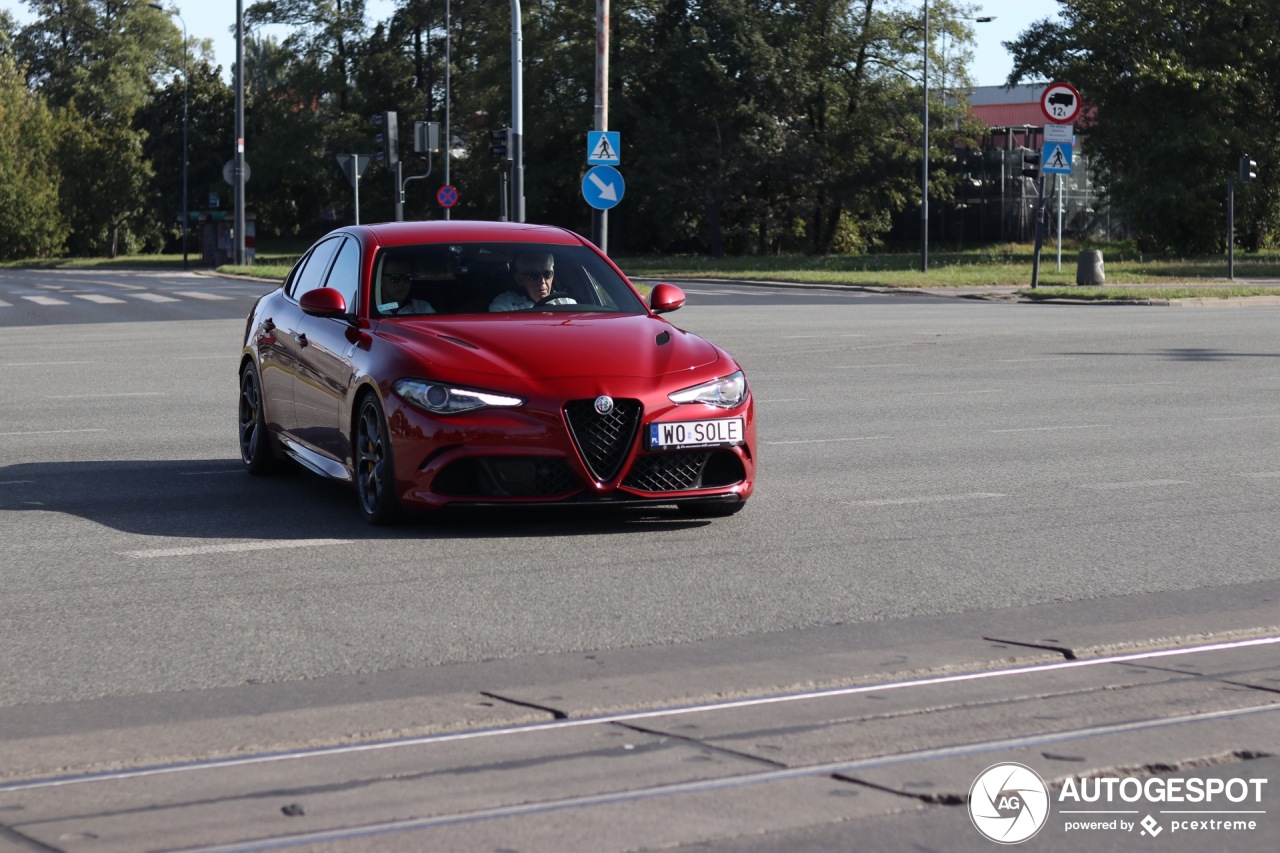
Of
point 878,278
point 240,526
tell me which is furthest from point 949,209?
point 240,526

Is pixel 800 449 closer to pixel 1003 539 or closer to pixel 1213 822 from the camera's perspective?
pixel 1003 539

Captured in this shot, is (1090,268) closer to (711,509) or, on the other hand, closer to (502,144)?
(502,144)

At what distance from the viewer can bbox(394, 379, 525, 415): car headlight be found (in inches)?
321

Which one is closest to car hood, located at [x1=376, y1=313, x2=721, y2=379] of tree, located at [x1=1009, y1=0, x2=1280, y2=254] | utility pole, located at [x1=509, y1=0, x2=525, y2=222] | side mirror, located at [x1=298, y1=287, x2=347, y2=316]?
side mirror, located at [x1=298, y1=287, x2=347, y2=316]

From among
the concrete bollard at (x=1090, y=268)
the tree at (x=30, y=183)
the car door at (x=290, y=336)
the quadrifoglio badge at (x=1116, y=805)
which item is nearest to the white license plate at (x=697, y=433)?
the car door at (x=290, y=336)

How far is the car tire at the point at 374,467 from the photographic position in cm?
842

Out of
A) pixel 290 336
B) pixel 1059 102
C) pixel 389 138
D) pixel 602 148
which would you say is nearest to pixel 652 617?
pixel 290 336

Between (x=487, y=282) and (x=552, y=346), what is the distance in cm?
107

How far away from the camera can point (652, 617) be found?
6.63 metres

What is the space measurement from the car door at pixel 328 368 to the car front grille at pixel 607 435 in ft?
4.64

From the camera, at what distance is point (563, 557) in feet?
25.9

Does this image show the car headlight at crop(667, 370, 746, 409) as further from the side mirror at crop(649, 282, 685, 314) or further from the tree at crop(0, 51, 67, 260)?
the tree at crop(0, 51, 67, 260)

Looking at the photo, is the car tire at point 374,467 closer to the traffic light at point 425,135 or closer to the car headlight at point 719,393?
the car headlight at point 719,393

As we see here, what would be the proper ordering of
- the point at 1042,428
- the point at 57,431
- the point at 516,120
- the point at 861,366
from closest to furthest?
the point at 57,431 < the point at 1042,428 < the point at 861,366 < the point at 516,120
